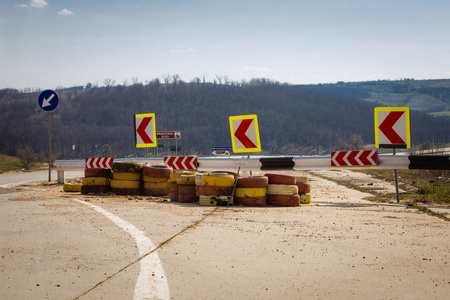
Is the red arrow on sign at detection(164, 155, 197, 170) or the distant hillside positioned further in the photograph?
the distant hillside

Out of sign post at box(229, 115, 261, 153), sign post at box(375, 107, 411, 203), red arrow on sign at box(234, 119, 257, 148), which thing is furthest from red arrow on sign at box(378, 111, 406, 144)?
red arrow on sign at box(234, 119, 257, 148)

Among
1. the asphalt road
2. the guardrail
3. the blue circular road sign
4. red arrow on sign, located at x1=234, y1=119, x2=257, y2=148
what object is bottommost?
the asphalt road

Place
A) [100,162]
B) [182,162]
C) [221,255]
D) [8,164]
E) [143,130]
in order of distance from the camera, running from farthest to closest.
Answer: [8,164], [100,162], [143,130], [182,162], [221,255]

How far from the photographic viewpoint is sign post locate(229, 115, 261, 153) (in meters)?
14.0

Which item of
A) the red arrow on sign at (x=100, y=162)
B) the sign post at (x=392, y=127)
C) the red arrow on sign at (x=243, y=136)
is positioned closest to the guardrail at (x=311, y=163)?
the sign post at (x=392, y=127)

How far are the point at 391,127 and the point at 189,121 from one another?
15738 cm

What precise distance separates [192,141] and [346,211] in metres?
137

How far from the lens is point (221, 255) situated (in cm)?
579

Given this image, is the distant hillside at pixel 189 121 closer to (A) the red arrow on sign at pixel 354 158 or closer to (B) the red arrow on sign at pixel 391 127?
(A) the red arrow on sign at pixel 354 158

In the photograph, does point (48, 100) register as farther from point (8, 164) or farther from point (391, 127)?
point (8, 164)

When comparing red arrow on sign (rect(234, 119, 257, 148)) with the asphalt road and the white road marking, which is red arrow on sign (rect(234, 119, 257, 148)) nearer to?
the asphalt road

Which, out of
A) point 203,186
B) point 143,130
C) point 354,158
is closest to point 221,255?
point 203,186

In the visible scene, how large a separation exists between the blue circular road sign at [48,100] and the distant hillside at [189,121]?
346ft

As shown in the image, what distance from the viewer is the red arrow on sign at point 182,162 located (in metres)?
15.0
